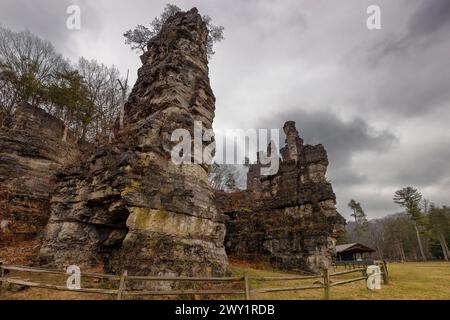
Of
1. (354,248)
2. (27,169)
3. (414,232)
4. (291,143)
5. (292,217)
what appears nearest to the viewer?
(27,169)

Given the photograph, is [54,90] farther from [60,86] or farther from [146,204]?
[146,204]

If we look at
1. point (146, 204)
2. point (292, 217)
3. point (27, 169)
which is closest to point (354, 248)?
point (292, 217)

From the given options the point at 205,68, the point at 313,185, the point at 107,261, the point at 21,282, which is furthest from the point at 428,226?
the point at 21,282

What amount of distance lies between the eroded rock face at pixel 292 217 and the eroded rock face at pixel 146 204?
8.46 meters

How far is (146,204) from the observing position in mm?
9609

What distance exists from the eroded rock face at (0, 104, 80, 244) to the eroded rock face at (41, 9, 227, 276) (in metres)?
1.44

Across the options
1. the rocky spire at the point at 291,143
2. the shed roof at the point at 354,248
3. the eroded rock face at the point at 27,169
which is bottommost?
the shed roof at the point at 354,248

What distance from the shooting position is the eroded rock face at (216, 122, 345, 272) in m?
17.5

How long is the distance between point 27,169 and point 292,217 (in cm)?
1807

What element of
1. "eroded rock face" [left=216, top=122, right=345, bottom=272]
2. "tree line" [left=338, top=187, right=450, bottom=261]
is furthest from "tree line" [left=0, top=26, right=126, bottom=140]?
"tree line" [left=338, top=187, right=450, bottom=261]

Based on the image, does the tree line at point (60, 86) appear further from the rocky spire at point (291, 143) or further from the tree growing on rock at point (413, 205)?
the tree growing on rock at point (413, 205)

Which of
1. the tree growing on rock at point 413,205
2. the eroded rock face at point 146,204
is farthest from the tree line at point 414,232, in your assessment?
the eroded rock face at point 146,204

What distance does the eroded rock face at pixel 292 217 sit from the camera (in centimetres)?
1745
